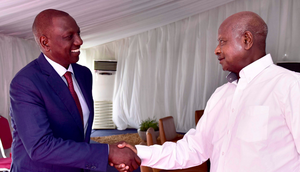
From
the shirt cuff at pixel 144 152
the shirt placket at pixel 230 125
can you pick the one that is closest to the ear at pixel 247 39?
the shirt placket at pixel 230 125

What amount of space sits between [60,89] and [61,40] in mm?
291

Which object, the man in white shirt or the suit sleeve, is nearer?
the man in white shirt

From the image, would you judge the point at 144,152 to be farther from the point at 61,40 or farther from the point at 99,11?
the point at 99,11

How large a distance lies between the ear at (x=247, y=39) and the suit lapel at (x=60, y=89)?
99 cm

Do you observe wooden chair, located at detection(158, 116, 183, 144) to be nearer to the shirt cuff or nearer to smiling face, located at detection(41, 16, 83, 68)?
the shirt cuff

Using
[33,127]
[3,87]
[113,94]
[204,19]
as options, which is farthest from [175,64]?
[33,127]

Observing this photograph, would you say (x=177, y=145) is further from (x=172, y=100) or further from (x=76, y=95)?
(x=172, y=100)

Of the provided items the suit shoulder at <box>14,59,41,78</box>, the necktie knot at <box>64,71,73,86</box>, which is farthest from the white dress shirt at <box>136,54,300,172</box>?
the suit shoulder at <box>14,59,41,78</box>

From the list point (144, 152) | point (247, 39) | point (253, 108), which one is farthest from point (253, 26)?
point (144, 152)

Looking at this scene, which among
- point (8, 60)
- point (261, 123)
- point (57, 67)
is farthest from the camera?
point (8, 60)

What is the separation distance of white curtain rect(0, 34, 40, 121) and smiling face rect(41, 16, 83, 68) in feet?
12.2

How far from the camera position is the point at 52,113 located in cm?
128

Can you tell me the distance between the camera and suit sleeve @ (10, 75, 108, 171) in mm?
1208

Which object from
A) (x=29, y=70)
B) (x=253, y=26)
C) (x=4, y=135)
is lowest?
(x=4, y=135)
